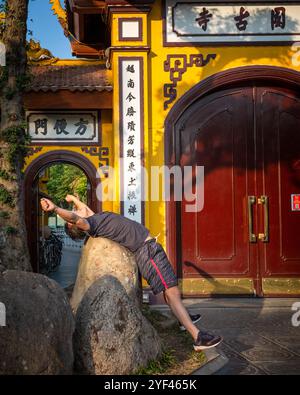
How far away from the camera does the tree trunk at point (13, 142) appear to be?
628cm

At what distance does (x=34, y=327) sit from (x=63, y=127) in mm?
6965

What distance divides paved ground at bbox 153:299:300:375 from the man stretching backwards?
1.79 ft

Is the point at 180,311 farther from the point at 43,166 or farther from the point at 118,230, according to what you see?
the point at 43,166

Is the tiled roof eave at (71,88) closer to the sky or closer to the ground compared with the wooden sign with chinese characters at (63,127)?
closer to the sky

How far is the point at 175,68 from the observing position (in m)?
8.85

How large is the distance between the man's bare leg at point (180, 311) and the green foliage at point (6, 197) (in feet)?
7.91

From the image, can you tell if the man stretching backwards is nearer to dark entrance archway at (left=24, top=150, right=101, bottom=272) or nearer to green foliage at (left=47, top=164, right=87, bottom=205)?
dark entrance archway at (left=24, top=150, right=101, bottom=272)

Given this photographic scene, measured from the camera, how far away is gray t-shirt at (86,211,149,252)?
5.15 m

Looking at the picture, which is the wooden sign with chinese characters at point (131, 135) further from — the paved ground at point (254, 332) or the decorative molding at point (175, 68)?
the paved ground at point (254, 332)

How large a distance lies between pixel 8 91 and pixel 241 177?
4.42 meters

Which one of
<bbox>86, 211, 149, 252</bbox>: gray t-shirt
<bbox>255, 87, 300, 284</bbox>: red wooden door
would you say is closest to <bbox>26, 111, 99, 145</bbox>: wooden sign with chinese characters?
<bbox>255, 87, 300, 284</bbox>: red wooden door

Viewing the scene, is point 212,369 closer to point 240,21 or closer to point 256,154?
point 256,154

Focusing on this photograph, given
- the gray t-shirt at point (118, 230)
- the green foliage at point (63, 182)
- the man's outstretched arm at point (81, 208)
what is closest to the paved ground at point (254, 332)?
the gray t-shirt at point (118, 230)

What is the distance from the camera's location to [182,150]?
354 inches
